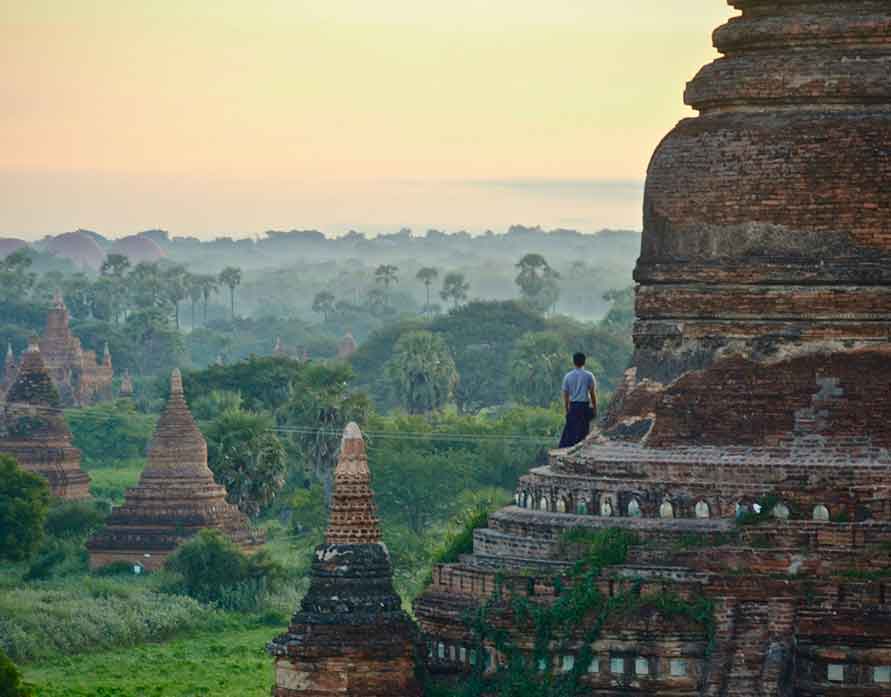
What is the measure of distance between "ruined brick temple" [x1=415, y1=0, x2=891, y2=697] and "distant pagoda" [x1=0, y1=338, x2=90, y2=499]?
1952 inches

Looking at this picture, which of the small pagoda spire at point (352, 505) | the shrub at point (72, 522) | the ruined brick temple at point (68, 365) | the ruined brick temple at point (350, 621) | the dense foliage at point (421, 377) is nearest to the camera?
the ruined brick temple at point (350, 621)

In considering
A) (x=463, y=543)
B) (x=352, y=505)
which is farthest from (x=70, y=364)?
(x=352, y=505)

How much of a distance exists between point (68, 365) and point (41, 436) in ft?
126

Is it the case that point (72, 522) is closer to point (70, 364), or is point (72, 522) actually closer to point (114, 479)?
point (114, 479)

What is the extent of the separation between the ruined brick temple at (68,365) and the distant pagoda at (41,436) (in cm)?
3312

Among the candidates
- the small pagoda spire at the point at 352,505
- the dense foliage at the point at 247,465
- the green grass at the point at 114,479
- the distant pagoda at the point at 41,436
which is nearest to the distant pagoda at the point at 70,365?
the green grass at the point at 114,479

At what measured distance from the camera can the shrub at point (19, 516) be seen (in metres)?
65.3

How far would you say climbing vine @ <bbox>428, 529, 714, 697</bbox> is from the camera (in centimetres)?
2981

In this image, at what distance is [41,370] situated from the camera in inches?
3339

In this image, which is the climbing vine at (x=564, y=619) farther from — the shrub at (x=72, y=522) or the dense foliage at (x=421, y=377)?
the dense foliage at (x=421, y=377)

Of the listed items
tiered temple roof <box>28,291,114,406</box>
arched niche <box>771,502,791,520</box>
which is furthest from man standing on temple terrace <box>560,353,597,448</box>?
tiered temple roof <box>28,291,114,406</box>

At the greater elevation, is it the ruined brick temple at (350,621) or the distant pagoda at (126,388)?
the ruined brick temple at (350,621)

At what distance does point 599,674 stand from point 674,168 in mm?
4966

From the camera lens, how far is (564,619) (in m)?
30.0
